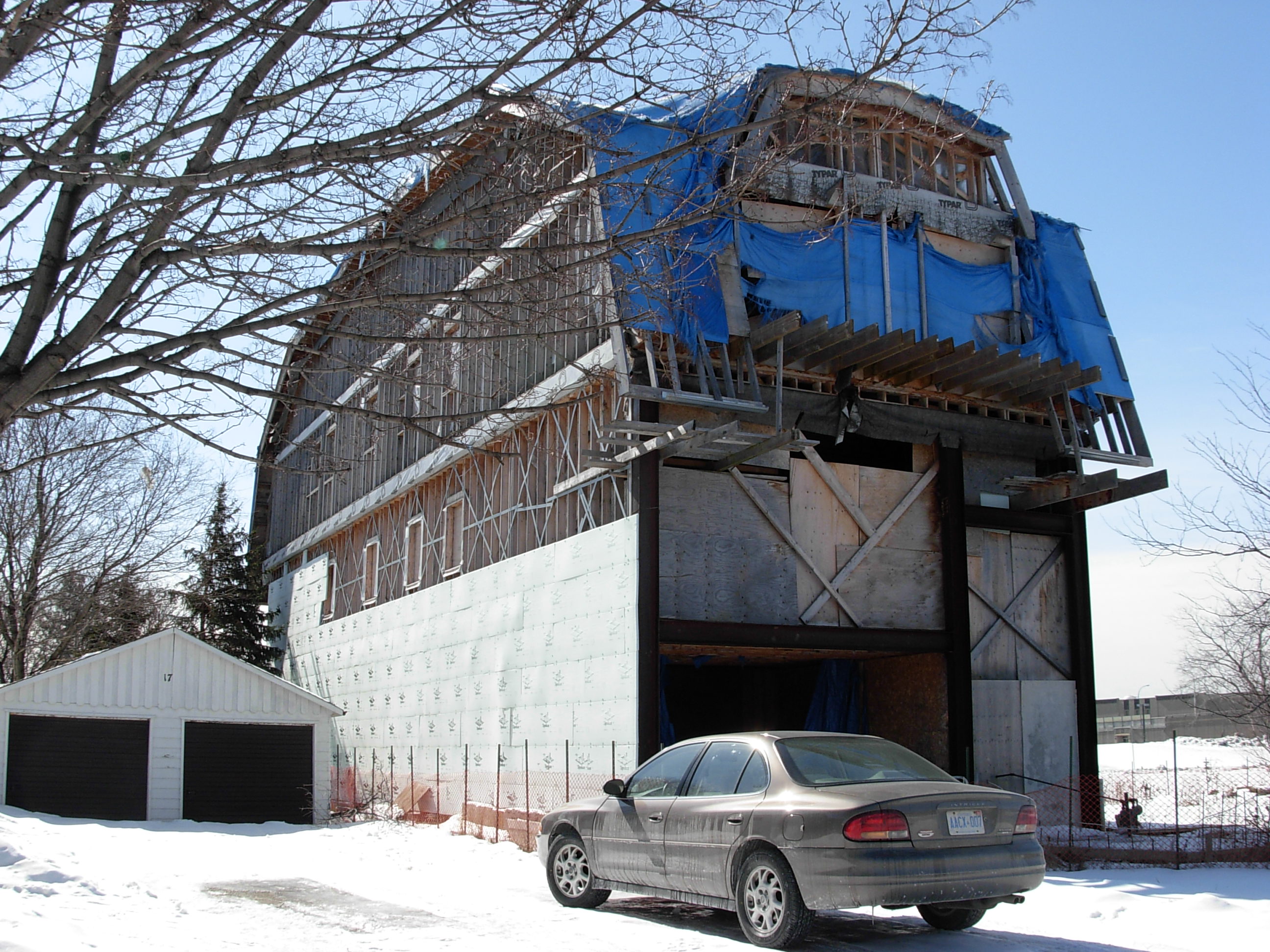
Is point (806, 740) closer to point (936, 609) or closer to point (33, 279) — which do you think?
point (33, 279)

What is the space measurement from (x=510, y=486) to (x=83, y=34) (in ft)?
52.3

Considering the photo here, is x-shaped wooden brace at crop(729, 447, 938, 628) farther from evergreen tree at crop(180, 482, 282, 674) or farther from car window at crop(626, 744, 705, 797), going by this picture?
evergreen tree at crop(180, 482, 282, 674)

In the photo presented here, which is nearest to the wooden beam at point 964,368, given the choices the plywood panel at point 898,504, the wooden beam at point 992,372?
the wooden beam at point 992,372

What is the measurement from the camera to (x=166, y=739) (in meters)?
22.4

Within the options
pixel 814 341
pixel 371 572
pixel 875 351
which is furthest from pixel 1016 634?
pixel 371 572

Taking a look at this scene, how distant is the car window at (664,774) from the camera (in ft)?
30.5

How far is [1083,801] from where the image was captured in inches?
803

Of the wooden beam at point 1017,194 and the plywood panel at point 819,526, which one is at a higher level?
the wooden beam at point 1017,194

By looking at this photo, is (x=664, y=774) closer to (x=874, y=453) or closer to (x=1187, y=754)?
(x=874, y=453)

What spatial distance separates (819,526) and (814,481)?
2.34 feet

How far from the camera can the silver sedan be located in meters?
7.49

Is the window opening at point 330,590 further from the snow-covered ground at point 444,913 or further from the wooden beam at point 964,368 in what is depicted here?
the wooden beam at point 964,368

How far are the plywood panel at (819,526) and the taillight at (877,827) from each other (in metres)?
10.7

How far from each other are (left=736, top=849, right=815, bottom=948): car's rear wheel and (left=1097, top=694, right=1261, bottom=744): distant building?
4620cm
